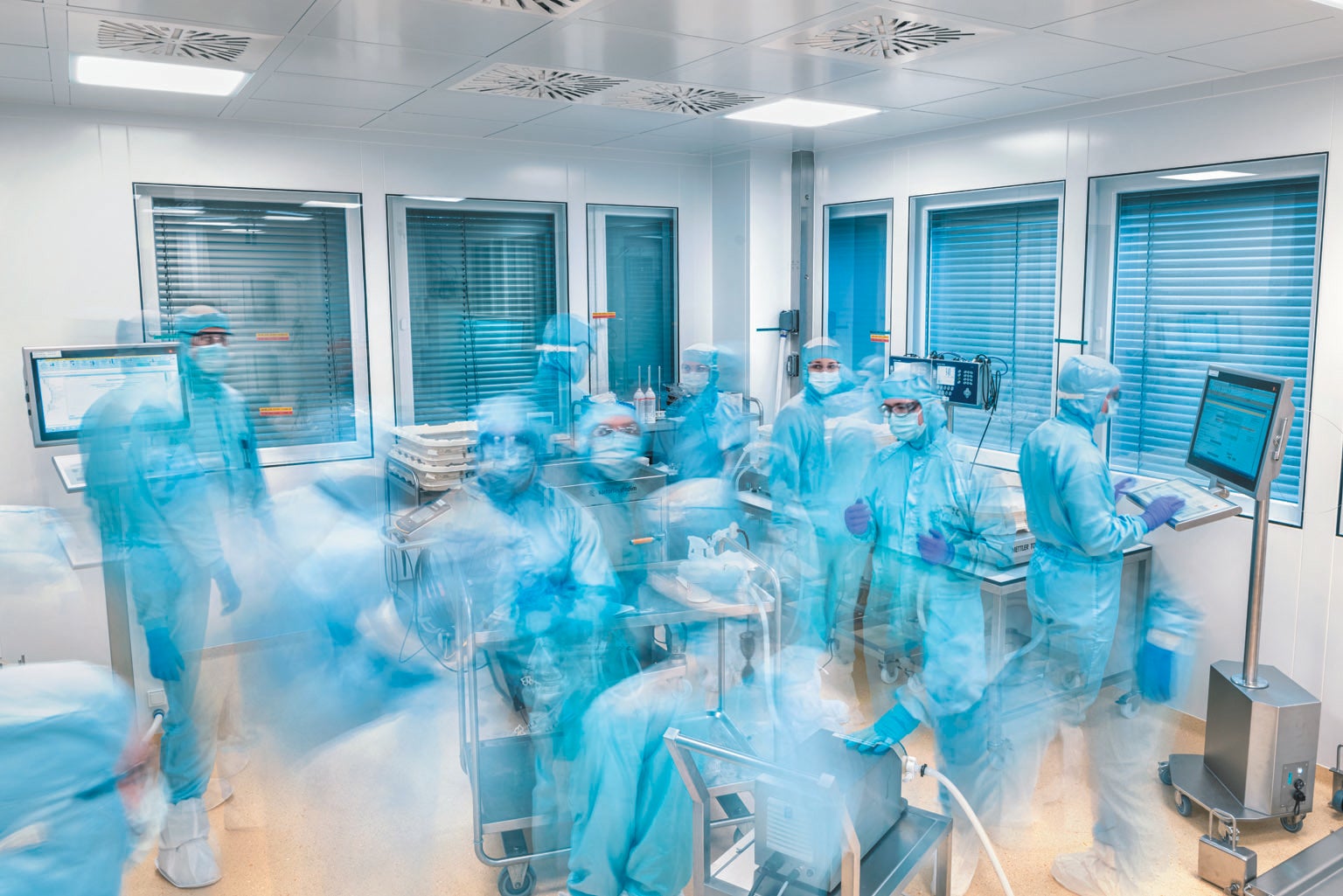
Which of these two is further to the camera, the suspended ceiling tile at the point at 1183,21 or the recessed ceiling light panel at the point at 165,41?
the recessed ceiling light panel at the point at 165,41

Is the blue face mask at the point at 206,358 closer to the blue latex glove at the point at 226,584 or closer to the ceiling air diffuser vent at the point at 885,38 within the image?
the blue latex glove at the point at 226,584

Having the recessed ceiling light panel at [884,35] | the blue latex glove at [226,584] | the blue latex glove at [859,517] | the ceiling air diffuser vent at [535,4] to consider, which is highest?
the recessed ceiling light panel at [884,35]

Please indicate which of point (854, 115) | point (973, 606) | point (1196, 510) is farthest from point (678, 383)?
point (1196, 510)

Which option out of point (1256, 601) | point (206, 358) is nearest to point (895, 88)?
point (1256, 601)

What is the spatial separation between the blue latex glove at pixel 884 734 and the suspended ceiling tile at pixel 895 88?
224cm

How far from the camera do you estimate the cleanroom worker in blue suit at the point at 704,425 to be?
4.83m

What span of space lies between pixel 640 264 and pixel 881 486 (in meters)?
2.21

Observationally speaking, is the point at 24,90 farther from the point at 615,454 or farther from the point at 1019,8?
the point at 1019,8

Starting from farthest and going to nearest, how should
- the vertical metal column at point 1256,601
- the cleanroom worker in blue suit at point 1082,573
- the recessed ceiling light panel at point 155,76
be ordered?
1. the recessed ceiling light panel at point 155,76
2. the vertical metal column at point 1256,601
3. the cleanroom worker in blue suit at point 1082,573

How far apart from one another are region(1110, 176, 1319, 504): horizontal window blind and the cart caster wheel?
2.84 m

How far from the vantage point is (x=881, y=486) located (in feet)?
12.0

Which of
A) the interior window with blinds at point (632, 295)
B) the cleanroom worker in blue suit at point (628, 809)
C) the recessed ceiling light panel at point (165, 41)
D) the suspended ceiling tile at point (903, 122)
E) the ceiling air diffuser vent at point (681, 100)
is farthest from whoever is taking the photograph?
the interior window with blinds at point (632, 295)

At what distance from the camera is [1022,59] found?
306 cm

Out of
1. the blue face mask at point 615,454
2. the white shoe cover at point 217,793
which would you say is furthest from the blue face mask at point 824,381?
the white shoe cover at point 217,793
